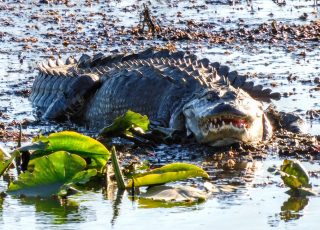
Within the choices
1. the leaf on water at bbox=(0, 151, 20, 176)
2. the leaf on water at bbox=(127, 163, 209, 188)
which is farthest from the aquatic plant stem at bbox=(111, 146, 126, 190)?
the leaf on water at bbox=(0, 151, 20, 176)

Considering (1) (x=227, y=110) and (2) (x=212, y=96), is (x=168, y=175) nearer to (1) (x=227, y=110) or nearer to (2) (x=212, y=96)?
(1) (x=227, y=110)

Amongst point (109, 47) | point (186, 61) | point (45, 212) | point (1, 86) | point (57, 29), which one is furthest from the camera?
point (57, 29)

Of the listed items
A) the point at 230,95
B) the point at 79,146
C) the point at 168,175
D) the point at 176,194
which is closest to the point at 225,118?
the point at 230,95

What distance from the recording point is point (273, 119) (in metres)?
10.4

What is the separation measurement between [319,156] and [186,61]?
297 centimetres

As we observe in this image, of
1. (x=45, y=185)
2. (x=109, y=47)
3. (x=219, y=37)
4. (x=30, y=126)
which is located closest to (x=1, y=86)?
(x=30, y=126)

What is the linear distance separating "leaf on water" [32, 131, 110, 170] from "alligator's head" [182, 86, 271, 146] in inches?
68.0

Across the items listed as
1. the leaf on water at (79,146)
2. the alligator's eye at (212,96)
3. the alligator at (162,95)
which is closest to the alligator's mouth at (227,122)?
the alligator at (162,95)

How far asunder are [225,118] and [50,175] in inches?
94.2

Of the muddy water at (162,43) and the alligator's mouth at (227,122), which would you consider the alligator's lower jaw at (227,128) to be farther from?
the muddy water at (162,43)

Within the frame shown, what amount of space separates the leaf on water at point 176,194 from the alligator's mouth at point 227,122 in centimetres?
200

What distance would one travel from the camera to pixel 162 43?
15859 millimetres

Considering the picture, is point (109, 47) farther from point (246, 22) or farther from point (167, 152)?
point (167, 152)

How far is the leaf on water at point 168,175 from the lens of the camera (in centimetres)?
750
